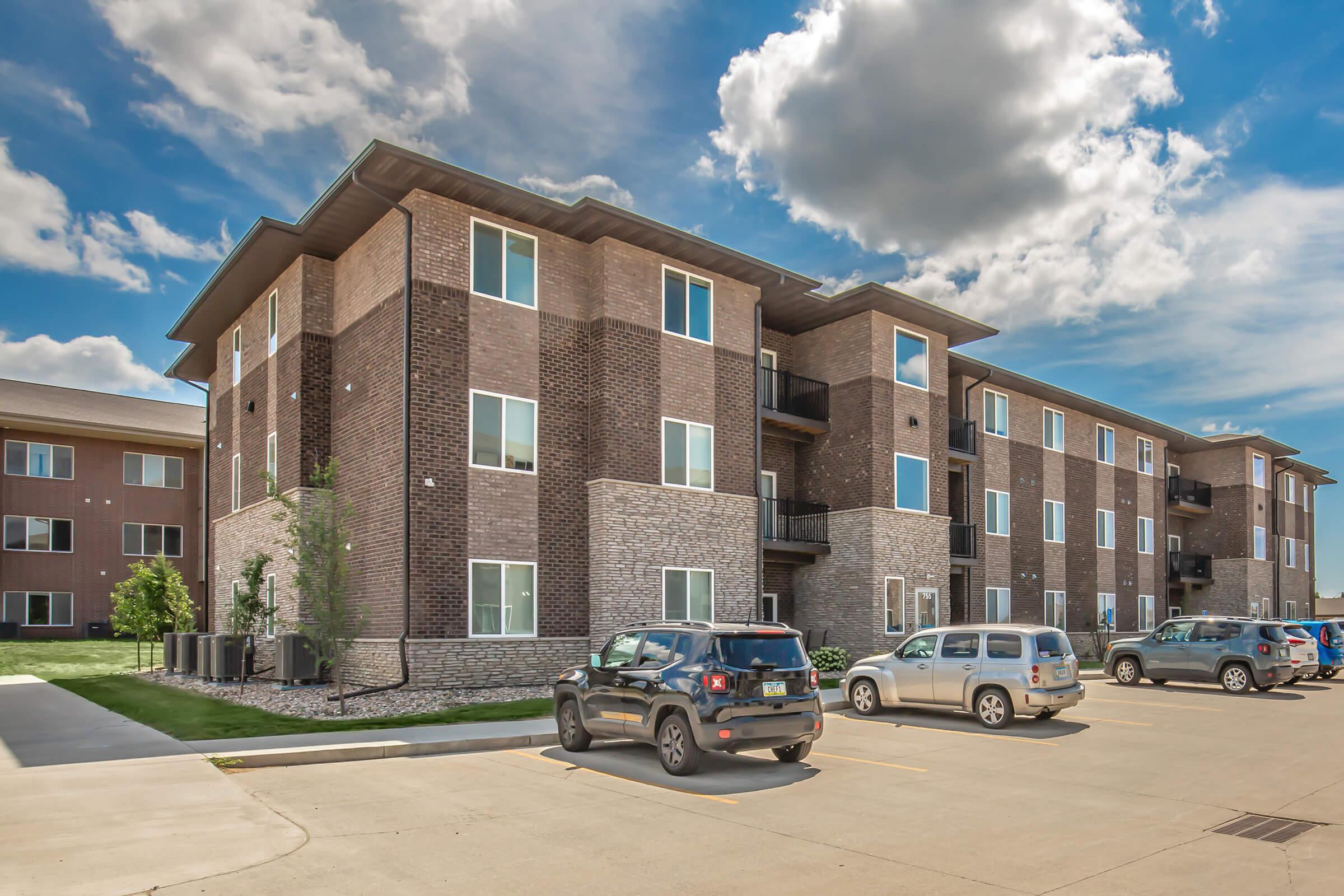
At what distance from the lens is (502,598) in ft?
63.9

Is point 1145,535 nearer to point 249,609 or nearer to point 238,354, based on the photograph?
point 249,609

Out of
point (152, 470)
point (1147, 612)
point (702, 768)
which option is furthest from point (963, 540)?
point (152, 470)

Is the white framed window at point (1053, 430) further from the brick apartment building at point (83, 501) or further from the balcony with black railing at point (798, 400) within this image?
the brick apartment building at point (83, 501)

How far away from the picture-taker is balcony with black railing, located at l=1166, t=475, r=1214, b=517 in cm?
4597

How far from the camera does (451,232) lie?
19.6m

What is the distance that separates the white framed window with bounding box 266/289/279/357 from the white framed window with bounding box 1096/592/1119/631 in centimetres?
3075

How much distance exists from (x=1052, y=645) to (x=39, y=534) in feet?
126

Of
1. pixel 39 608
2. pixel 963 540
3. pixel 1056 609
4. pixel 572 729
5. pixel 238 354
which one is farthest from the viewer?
pixel 39 608

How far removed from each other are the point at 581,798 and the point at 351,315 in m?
15.1

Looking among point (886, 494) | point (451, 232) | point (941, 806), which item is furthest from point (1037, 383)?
point (941, 806)

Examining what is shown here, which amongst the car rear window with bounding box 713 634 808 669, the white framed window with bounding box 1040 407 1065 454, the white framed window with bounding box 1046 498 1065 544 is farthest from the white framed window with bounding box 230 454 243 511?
the white framed window with bounding box 1040 407 1065 454

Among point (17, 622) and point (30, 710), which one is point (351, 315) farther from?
point (17, 622)

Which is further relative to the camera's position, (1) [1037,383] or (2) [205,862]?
(1) [1037,383]

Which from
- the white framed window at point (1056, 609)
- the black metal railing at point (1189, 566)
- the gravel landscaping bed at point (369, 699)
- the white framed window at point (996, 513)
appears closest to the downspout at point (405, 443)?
the gravel landscaping bed at point (369, 699)
